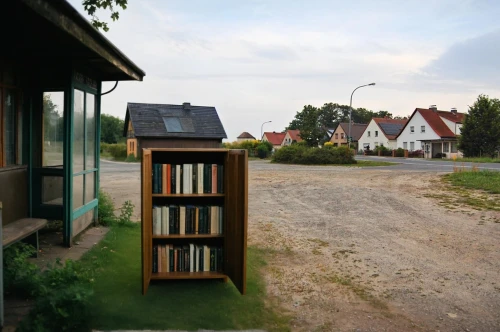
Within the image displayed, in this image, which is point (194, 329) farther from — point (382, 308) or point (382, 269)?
point (382, 269)

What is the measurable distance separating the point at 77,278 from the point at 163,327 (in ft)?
3.10

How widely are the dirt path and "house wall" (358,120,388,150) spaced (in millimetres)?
57286

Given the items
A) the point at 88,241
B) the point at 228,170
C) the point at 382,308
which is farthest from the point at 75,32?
the point at 382,308

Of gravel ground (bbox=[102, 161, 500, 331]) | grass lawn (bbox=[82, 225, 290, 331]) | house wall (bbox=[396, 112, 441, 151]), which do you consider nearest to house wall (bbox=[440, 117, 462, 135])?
house wall (bbox=[396, 112, 441, 151])

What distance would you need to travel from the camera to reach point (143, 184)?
448 cm

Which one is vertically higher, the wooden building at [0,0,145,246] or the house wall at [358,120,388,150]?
the house wall at [358,120,388,150]

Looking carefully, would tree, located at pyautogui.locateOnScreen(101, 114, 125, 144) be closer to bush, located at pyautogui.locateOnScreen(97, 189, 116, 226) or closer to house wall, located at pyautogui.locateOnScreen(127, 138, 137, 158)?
house wall, located at pyautogui.locateOnScreen(127, 138, 137, 158)

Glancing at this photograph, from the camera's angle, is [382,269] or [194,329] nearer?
[194,329]

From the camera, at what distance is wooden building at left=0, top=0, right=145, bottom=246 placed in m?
5.95

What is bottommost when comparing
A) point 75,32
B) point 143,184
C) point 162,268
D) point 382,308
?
point 382,308

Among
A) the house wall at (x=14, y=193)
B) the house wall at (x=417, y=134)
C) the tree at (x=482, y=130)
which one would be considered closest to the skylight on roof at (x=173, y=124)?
the tree at (x=482, y=130)

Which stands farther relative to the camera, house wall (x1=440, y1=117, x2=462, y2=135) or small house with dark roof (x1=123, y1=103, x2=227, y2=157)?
house wall (x1=440, y1=117, x2=462, y2=135)

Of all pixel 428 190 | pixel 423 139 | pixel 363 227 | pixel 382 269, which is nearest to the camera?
pixel 382 269

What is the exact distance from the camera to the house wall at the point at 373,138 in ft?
225
